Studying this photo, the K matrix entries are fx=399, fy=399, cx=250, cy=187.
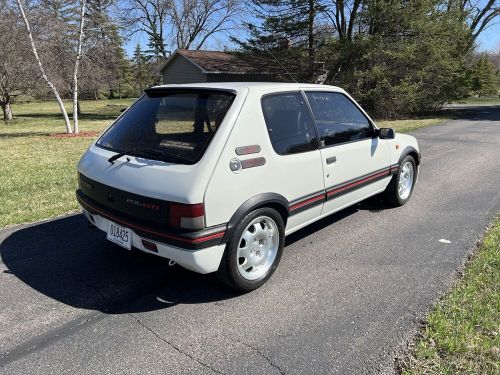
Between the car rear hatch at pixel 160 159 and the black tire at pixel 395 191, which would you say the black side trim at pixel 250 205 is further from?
the black tire at pixel 395 191

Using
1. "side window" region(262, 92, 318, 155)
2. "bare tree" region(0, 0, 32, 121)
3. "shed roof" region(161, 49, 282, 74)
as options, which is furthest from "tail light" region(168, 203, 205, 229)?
"shed roof" region(161, 49, 282, 74)

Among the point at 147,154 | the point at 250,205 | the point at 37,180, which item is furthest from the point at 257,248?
the point at 37,180

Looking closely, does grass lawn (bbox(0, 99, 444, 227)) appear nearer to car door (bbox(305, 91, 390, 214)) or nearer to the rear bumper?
the rear bumper

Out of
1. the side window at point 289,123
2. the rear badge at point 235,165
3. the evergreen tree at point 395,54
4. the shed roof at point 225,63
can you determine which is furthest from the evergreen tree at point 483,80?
the rear badge at point 235,165

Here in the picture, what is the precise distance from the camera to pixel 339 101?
14.3 ft

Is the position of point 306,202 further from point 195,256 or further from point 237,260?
point 195,256

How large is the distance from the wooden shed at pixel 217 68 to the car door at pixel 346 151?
18.5 metres

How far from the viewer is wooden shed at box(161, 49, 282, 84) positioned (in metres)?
23.0

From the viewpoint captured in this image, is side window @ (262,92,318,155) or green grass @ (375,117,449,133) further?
green grass @ (375,117,449,133)

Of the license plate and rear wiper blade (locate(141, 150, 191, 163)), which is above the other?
rear wiper blade (locate(141, 150, 191, 163))

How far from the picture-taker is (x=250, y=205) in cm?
302

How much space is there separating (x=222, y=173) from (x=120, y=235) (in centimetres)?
103

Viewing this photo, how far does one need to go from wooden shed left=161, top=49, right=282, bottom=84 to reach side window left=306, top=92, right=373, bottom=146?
1854 centimetres

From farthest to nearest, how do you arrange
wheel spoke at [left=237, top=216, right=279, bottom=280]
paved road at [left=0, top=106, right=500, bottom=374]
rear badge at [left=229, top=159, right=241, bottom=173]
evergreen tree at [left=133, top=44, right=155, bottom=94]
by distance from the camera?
1. evergreen tree at [left=133, top=44, right=155, bottom=94]
2. wheel spoke at [left=237, top=216, right=279, bottom=280]
3. rear badge at [left=229, top=159, right=241, bottom=173]
4. paved road at [left=0, top=106, right=500, bottom=374]
